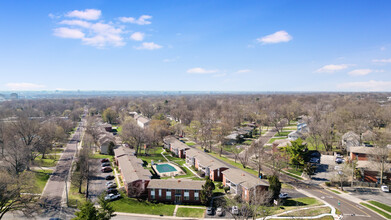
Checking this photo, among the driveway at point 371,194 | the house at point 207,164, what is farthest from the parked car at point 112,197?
the driveway at point 371,194

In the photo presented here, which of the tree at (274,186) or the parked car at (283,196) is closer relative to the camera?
the tree at (274,186)

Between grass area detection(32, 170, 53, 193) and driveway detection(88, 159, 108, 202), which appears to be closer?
driveway detection(88, 159, 108, 202)

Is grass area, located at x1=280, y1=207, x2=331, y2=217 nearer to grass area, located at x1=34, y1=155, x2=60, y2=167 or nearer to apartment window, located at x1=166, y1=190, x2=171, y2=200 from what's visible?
apartment window, located at x1=166, y1=190, x2=171, y2=200

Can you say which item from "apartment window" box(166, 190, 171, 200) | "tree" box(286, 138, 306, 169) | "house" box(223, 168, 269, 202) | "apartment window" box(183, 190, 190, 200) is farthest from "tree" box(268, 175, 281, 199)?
"apartment window" box(166, 190, 171, 200)

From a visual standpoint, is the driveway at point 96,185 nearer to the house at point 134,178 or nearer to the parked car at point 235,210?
the house at point 134,178

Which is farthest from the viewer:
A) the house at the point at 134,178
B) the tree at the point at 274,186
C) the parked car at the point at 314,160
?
the parked car at the point at 314,160

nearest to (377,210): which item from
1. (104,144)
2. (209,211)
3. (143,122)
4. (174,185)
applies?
(209,211)
